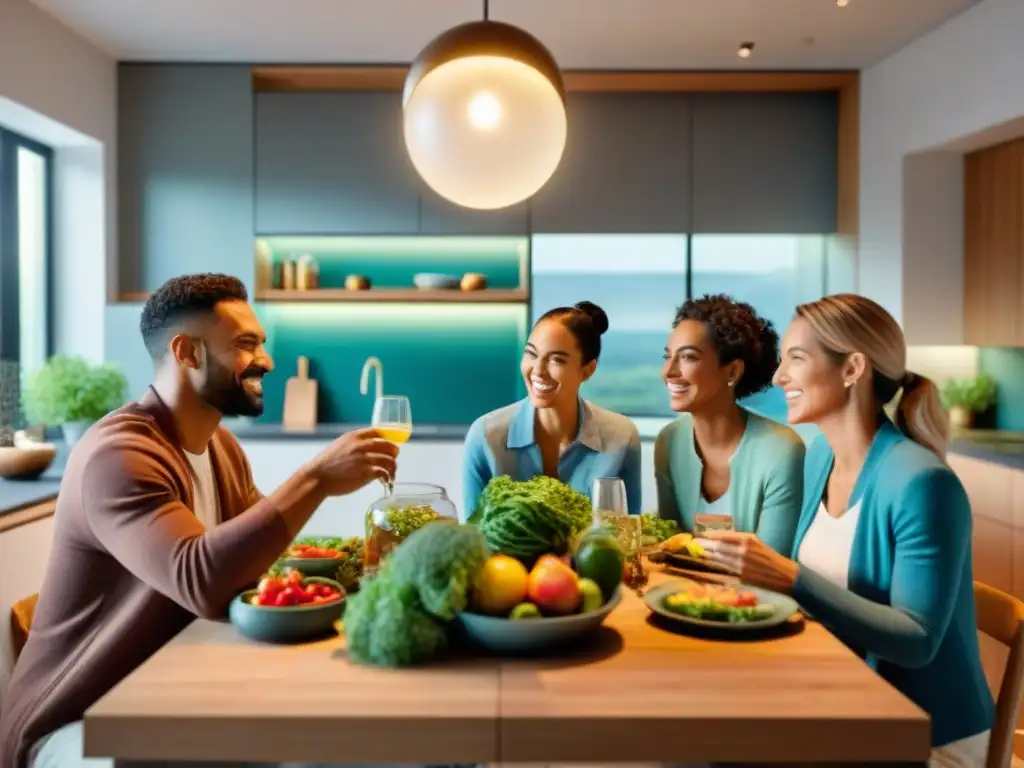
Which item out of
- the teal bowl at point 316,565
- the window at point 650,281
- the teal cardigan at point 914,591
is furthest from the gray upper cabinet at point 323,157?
the teal cardigan at point 914,591

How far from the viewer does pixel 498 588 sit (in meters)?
1.33

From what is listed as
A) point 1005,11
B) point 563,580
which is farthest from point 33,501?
point 1005,11

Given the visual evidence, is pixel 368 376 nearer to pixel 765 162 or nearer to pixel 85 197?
pixel 85 197

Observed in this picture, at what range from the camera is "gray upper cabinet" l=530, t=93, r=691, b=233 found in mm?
4504

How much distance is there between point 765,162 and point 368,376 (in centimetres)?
228

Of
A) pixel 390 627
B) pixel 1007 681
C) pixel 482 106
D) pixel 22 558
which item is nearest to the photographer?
pixel 390 627

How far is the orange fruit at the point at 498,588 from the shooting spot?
52.4 inches

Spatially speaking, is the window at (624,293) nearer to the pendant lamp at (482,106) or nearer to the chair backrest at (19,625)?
the pendant lamp at (482,106)

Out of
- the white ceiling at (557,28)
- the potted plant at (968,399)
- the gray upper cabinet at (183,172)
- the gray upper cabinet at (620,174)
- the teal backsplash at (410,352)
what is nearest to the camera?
the white ceiling at (557,28)

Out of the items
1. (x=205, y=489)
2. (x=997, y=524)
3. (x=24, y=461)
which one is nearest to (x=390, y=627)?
(x=205, y=489)

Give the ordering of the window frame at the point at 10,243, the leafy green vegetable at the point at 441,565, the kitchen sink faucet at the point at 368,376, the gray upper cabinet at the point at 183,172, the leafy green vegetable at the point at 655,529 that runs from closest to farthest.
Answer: the leafy green vegetable at the point at 441,565, the leafy green vegetable at the point at 655,529, the window frame at the point at 10,243, the gray upper cabinet at the point at 183,172, the kitchen sink faucet at the point at 368,376

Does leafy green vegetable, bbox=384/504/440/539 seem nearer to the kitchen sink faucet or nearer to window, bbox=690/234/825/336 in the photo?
the kitchen sink faucet

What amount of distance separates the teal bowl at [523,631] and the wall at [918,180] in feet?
10.4

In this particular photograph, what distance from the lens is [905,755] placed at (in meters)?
1.11
